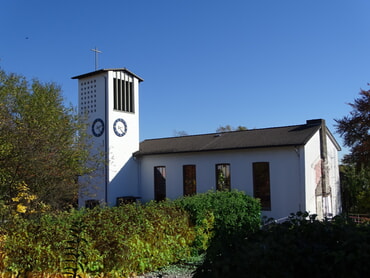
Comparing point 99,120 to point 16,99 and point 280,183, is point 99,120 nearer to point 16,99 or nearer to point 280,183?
point 16,99

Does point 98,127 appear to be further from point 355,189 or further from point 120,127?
point 355,189

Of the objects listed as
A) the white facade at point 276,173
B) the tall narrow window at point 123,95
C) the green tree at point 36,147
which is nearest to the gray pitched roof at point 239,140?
the white facade at point 276,173

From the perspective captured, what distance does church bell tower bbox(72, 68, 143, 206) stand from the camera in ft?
69.1

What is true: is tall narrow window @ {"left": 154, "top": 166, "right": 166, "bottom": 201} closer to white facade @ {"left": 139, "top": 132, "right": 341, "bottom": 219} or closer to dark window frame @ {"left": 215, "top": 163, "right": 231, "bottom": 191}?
white facade @ {"left": 139, "top": 132, "right": 341, "bottom": 219}

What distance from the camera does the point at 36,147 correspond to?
10047 millimetres

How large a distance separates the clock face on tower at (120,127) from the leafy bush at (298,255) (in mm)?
18414

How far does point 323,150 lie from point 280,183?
334 centimetres

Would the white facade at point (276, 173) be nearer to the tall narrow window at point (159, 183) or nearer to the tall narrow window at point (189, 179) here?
the tall narrow window at point (189, 179)

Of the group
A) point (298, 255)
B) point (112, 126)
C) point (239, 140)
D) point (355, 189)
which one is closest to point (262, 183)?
point (239, 140)

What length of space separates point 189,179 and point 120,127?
526 cm

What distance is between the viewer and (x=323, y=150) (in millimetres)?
18609

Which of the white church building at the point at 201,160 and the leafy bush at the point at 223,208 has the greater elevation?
the white church building at the point at 201,160

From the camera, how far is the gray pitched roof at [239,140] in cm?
1734

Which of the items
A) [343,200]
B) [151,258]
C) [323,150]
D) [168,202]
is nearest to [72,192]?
[168,202]
